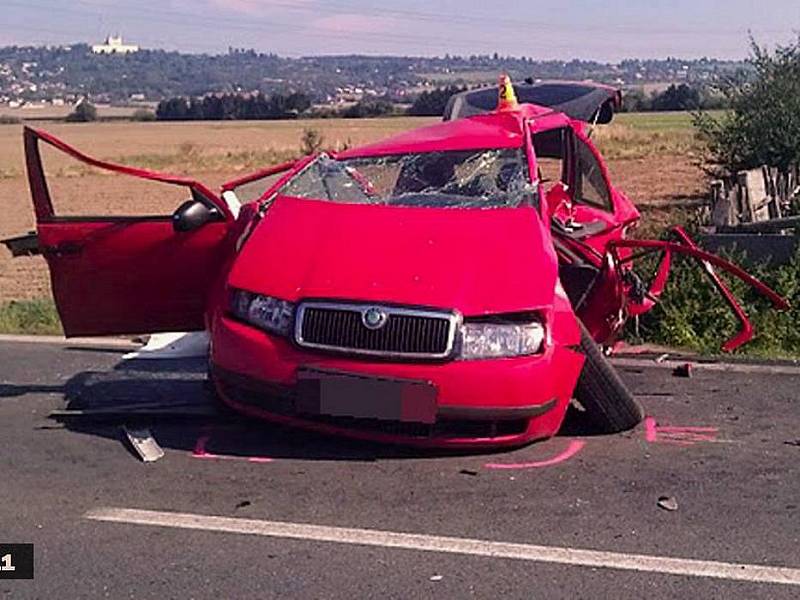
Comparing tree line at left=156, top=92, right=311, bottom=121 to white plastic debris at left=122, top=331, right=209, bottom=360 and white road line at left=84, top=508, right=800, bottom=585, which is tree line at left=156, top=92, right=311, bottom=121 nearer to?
white plastic debris at left=122, top=331, right=209, bottom=360

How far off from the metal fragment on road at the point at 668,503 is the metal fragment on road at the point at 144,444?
2282 millimetres

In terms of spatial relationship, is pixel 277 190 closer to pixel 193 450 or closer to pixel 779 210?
pixel 193 450

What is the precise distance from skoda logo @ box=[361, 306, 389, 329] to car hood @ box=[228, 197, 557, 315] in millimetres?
73

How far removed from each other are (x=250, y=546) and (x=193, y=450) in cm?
141

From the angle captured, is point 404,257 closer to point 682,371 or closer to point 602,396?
point 602,396

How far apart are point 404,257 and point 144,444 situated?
5.04 ft

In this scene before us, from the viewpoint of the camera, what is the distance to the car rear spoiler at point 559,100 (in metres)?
9.98

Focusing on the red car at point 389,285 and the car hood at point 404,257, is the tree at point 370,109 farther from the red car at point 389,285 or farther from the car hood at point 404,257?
the car hood at point 404,257

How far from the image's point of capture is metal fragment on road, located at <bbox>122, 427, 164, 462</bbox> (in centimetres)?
592

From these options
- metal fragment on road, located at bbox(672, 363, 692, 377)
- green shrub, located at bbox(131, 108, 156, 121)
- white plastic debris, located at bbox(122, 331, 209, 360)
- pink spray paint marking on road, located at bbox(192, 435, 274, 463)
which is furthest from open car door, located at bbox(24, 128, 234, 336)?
green shrub, located at bbox(131, 108, 156, 121)

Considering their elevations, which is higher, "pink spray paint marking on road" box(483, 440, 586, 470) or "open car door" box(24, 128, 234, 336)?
"open car door" box(24, 128, 234, 336)

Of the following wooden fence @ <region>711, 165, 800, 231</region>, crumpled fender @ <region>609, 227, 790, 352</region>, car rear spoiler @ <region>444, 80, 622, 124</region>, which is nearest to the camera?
crumpled fender @ <region>609, 227, 790, 352</region>

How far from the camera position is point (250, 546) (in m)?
4.70

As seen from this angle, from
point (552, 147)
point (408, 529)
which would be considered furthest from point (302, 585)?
point (552, 147)
